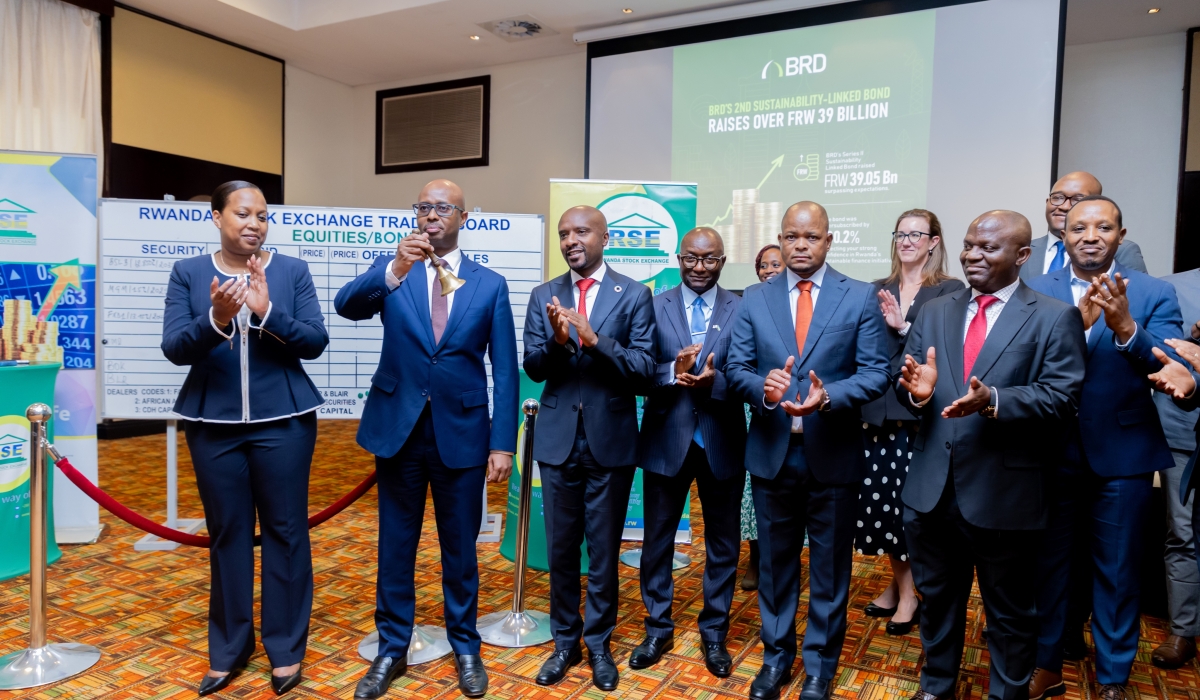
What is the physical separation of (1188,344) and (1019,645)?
3.56 ft

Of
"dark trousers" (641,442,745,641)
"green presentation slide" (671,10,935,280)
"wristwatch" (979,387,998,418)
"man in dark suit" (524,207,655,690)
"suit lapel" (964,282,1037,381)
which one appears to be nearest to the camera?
"wristwatch" (979,387,998,418)

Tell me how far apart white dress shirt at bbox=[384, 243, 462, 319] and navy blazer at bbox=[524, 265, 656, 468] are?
1.05ft

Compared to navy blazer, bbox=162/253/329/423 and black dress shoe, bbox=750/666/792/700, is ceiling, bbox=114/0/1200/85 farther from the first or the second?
black dress shoe, bbox=750/666/792/700

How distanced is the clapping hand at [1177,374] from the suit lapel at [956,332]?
0.59 m

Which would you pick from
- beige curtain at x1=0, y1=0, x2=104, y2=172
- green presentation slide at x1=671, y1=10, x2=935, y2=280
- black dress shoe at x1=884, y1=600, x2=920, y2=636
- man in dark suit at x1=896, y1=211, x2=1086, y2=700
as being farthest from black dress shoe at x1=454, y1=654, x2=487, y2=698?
beige curtain at x1=0, y1=0, x2=104, y2=172

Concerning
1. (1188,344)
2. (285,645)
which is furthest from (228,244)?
(1188,344)

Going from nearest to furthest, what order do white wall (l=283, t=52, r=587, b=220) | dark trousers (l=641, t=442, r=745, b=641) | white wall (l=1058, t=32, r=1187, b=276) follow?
dark trousers (l=641, t=442, r=745, b=641) → white wall (l=1058, t=32, r=1187, b=276) → white wall (l=283, t=52, r=587, b=220)

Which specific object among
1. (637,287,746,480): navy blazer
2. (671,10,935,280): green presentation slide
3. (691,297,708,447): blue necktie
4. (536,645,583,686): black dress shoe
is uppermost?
(671,10,935,280): green presentation slide

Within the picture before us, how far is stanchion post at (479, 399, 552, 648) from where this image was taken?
10.2 ft

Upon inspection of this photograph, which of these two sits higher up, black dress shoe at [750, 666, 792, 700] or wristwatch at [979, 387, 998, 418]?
wristwatch at [979, 387, 998, 418]

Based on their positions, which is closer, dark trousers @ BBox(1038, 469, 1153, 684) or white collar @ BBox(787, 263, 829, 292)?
dark trousers @ BBox(1038, 469, 1153, 684)

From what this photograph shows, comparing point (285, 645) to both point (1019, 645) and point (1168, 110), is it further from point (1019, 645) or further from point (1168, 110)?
point (1168, 110)

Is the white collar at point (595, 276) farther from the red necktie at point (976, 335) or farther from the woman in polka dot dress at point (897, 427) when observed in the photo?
the red necktie at point (976, 335)

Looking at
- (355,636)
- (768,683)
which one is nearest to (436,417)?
(355,636)
